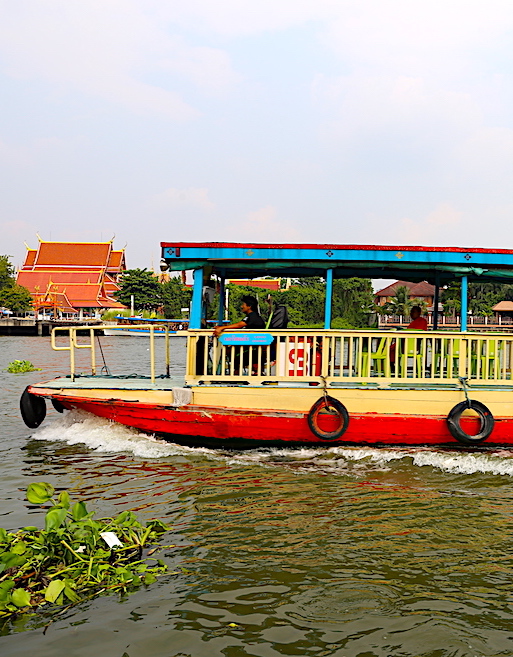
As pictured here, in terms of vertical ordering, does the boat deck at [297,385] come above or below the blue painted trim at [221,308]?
below

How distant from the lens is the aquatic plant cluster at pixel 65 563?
364 centimetres

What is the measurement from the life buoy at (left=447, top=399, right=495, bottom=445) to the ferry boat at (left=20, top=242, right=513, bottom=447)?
12 mm

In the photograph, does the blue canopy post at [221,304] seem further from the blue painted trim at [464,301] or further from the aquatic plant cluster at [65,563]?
the aquatic plant cluster at [65,563]

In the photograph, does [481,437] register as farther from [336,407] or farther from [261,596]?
[261,596]

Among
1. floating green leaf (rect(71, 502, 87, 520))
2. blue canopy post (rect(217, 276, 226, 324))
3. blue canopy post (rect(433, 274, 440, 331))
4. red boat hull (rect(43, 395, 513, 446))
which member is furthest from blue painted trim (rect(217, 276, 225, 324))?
floating green leaf (rect(71, 502, 87, 520))

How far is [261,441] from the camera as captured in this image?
726 cm

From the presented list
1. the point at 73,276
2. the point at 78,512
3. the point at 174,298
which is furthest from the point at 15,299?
the point at 78,512

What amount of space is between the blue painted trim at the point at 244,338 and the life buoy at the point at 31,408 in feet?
8.71

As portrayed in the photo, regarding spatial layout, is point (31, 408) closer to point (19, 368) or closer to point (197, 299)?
point (197, 299)

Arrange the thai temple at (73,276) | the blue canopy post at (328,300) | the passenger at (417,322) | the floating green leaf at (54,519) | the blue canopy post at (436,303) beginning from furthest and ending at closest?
the thai temple at (73,276) → the blue canopy post at (436,303) → the passenger at (417,322) → the blue canopy post at (328,300) → the floating green leaf at (54,519)

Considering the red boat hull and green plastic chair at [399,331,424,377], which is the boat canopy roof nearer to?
green plastic chair at [399,331,424,377]

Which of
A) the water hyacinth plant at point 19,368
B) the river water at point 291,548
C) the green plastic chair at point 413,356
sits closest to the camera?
the river water at point 291,548

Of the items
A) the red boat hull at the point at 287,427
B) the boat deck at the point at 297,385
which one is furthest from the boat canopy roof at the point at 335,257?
the red boat hull at the point at 287,427

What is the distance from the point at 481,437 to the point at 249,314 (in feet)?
10.1
